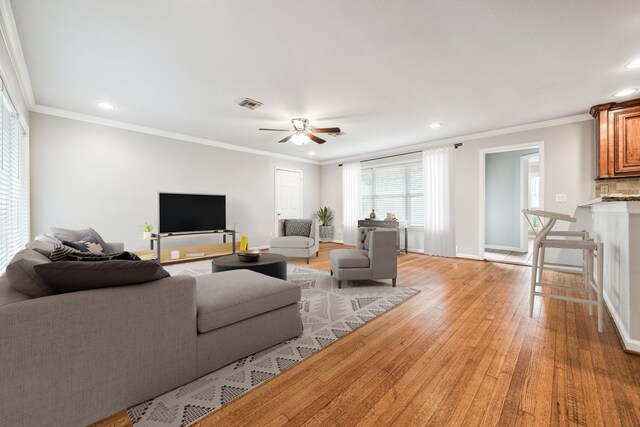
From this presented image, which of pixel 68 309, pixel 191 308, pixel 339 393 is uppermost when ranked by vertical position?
pixel 68 309

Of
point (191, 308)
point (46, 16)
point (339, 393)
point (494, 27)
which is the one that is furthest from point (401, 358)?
point (46, 16)

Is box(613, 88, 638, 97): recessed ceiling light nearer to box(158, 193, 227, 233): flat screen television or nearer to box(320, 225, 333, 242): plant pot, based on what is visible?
box(320, 225, 333, 242): plant pot

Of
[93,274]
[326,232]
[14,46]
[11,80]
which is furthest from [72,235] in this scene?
[326,232]

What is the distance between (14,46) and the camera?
7.75ft

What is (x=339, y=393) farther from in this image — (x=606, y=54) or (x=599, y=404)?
(x=606, y=54)

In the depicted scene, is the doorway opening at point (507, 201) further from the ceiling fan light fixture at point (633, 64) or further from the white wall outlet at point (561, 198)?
the ceiling fan light fixture at point (633, 64)

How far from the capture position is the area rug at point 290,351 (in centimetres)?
135

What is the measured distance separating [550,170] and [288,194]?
5457mm

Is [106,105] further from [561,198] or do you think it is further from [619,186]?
[619,186]

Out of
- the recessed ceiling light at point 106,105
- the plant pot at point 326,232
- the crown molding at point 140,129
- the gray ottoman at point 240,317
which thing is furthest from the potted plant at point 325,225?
the gray ottoman at point 240,317

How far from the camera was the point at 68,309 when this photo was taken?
1203mm

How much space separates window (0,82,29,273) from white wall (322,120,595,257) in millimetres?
6396

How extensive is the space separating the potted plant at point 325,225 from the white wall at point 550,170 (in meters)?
3.40

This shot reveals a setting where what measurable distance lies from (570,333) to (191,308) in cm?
287
